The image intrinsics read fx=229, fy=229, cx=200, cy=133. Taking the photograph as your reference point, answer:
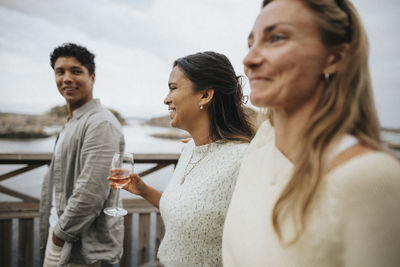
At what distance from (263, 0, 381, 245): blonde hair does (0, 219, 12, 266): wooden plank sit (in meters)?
2.60

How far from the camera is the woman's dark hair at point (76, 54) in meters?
1.90

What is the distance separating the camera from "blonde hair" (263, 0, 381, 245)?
1.73 feet

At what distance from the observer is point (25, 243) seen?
2178mm

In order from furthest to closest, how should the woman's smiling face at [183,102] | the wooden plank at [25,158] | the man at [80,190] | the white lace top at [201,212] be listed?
1. the wooden plank at [25,158]
2. the man at [80,190]
3. the woman's smiling face at [183,102]
4. the white lace top at [201,212]

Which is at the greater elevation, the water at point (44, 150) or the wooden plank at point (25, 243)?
the water at point (44, 150)

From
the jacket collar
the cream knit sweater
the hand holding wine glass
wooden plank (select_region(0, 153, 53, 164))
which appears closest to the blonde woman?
the cream knit sweater

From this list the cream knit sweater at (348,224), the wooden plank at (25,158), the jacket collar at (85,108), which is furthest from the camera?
the wooden plank at (25,158)

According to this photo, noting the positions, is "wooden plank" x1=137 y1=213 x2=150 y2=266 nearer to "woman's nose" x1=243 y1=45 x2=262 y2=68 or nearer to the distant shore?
the distant shore

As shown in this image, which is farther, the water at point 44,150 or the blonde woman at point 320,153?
the water at point 44,150

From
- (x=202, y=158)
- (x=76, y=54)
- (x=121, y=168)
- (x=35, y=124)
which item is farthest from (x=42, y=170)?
(x=202, y=158)

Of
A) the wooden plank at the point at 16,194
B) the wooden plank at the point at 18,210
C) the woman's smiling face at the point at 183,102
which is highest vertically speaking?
the woman's smiling face at the point at 183,102

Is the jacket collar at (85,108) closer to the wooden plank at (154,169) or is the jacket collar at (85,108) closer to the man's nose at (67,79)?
the man's nose at (67,79)

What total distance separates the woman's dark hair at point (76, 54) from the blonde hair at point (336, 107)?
1.90m

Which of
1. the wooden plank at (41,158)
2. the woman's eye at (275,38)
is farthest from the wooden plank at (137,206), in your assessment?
the woman's eye at (275,38)
